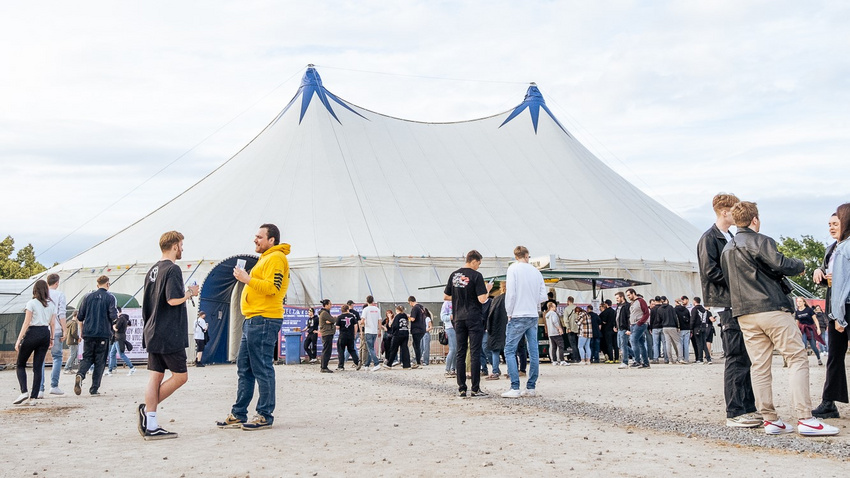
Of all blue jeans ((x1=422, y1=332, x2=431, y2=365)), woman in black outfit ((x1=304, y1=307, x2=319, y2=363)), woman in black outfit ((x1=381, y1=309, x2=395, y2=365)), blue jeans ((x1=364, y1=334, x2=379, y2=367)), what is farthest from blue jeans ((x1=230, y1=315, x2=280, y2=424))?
woman in black outfit ((x1=304, y1=307, x2=319, y2=363))

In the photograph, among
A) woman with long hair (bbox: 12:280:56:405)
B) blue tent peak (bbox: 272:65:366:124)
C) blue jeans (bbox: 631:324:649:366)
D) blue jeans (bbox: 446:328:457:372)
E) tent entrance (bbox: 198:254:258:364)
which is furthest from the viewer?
blue tent peak (bbox: 272:65:366:124)

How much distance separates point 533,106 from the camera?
27.7m

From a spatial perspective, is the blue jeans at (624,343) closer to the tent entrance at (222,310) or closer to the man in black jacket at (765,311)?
the tent entrance at (222,310)

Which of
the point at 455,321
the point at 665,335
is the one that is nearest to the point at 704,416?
the point at 455,321

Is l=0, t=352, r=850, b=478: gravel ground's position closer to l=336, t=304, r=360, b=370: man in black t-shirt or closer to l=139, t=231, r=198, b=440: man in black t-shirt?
l=139, t=231, r=198, b=440: man in black t-shirt

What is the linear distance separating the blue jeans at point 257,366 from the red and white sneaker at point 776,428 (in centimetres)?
352

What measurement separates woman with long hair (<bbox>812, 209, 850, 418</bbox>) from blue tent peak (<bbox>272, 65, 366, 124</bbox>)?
66.4 feet

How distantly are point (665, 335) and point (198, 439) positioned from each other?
1226 centimetres

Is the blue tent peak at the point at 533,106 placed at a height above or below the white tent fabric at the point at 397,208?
above

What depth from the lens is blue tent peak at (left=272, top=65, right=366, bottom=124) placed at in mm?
24922

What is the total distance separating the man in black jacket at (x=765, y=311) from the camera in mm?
5176

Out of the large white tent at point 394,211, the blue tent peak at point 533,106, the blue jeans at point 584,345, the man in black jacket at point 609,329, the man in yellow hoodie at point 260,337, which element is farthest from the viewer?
the blue tent peak at point 533,106

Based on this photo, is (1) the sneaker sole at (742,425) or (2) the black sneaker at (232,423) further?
(2) the black sneaker at (232,423)

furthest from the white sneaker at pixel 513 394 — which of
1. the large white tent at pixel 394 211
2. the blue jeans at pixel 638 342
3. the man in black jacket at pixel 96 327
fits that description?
the large white tent at pixel 394 211
